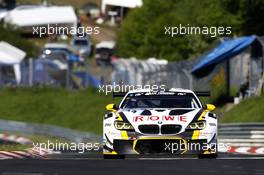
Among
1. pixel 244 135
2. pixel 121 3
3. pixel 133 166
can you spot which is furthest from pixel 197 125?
pixel 121 3

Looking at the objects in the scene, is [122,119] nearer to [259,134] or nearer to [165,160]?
[165,160]

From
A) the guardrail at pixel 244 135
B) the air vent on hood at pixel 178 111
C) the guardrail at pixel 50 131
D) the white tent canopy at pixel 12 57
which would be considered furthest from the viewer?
the white tent canopy at pixel 12 57

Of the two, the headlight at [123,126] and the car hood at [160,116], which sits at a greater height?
the car hood at [160,116]

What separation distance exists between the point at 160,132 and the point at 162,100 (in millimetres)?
1486

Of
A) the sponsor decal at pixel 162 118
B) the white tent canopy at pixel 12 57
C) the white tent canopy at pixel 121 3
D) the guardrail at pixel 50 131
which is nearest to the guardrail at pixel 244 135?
the guardrail at pixel 50 131

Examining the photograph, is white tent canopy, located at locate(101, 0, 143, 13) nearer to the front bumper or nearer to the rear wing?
the rear wing

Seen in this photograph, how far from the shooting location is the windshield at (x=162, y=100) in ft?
63.8

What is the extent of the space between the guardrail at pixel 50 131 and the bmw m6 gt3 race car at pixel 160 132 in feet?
45.1

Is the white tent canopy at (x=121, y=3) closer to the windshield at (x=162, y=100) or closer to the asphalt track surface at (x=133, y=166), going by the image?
the windshield at (x=162, y=100)

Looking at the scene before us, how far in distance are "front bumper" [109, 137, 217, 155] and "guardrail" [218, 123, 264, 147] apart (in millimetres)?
8160

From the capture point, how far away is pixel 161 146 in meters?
18.0

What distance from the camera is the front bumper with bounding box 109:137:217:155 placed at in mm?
17984

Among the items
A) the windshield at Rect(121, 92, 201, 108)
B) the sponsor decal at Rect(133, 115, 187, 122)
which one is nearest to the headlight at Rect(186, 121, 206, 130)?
the sponsor decal at Rect(133, 115, 187, 122)

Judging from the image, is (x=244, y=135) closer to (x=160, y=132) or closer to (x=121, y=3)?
(x=160, y=132)
